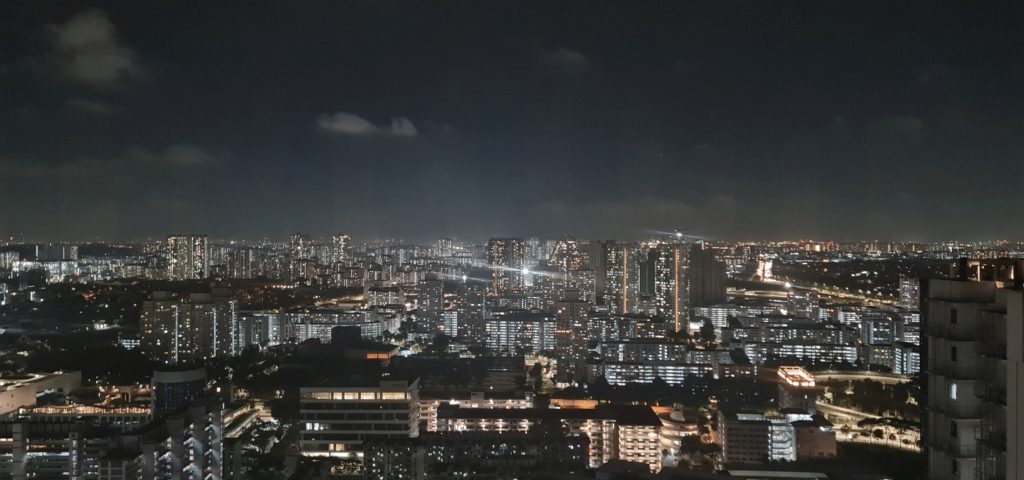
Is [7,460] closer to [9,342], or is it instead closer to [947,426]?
[9,342]

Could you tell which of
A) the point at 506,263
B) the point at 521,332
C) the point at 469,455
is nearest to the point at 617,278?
the point at 506,263

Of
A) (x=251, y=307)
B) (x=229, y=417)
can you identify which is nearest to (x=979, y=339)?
(x=229, y=417)

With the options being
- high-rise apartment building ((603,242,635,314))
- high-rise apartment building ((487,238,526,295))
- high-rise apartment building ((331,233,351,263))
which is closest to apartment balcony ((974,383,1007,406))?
high-rise apartment building ((331,233,351,263))

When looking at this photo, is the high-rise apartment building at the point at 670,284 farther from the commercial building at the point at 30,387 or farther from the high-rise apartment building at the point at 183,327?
the commercial building at the point at 30,387

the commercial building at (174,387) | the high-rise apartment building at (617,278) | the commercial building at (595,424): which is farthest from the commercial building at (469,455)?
the high-rise apartment building at (617,278)

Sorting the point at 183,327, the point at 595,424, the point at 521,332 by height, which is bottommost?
the point at 595,424

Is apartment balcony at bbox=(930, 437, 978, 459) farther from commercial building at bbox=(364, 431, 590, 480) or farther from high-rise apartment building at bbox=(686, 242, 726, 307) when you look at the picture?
high-rise apartment building at bbox=(686, 242, 726, 307)

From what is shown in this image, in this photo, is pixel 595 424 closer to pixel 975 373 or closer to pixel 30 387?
pixel 975 373
